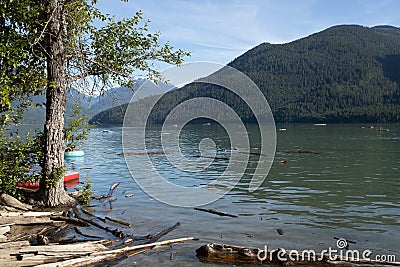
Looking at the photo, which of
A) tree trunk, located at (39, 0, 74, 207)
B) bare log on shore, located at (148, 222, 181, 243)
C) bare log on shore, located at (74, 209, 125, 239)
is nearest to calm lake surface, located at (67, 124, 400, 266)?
bare log on shore, located at (148, 222, 181, 243)

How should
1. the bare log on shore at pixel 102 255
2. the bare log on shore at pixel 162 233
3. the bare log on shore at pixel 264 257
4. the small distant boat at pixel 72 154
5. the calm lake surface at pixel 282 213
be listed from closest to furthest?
the bare log on shore at pixel 102 255
the bare log on shore at pixel 264 257
the bare log on shore at pixel 162 233
the calm lake surface at pixel 282 213
the small distant boat at pixel 72 154

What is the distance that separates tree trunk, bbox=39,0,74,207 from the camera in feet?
55.1

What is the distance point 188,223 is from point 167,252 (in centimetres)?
468

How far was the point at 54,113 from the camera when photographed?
17.1 meters

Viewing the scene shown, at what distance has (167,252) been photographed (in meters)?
12.9

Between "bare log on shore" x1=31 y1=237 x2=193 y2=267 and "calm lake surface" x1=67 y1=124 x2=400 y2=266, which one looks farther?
"calm lake surface" x1=67 y1=124 x2=400 y2=266

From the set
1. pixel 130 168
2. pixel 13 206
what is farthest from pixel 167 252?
pixel 130 168

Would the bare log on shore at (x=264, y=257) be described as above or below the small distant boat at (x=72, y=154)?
below

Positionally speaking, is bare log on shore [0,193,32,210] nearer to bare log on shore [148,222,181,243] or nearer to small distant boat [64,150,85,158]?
bare log on shore [148,222,181,243]

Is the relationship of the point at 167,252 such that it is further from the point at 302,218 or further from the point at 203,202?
the point at 203,202

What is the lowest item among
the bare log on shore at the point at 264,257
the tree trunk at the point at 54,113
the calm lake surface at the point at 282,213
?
the calm lake surface at the point at 282,213

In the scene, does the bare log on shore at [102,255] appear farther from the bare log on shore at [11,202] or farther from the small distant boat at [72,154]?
the small distant boat at [72,154]

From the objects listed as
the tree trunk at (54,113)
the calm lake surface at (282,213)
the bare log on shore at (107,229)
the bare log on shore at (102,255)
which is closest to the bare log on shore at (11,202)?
the tree trunk at (54,113)

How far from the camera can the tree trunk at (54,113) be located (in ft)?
55.1
